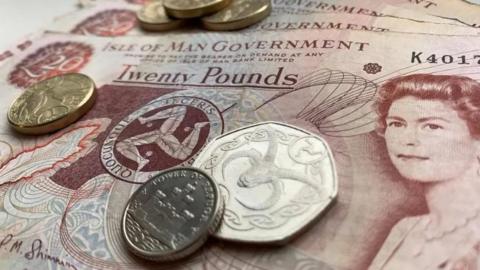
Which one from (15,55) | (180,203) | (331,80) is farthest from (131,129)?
(15,55)

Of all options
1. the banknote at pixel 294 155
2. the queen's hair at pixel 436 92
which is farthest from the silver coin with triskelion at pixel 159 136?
the queen's hair at pixel 436 92

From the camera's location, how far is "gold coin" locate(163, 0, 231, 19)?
41.6 inches

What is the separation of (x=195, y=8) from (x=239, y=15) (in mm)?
97

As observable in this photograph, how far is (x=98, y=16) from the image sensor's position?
4.05 feet

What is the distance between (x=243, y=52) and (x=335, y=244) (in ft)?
1.56

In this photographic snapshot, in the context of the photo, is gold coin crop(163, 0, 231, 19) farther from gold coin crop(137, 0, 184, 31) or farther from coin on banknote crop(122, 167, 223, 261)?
coin on banknote crop(122, 167, 223, 261)

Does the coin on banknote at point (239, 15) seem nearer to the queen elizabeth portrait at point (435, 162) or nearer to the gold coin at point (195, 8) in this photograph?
the gold coin at point (195, 8)

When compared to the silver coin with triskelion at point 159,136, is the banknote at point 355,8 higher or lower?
higher

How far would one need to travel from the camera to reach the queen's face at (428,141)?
2.13ft

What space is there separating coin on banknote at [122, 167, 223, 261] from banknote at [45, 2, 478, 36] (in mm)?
467

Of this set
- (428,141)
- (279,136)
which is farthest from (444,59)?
(279,136)

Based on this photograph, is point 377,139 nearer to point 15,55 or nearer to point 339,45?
point 339,45

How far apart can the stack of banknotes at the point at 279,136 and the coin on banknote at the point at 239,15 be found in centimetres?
2
